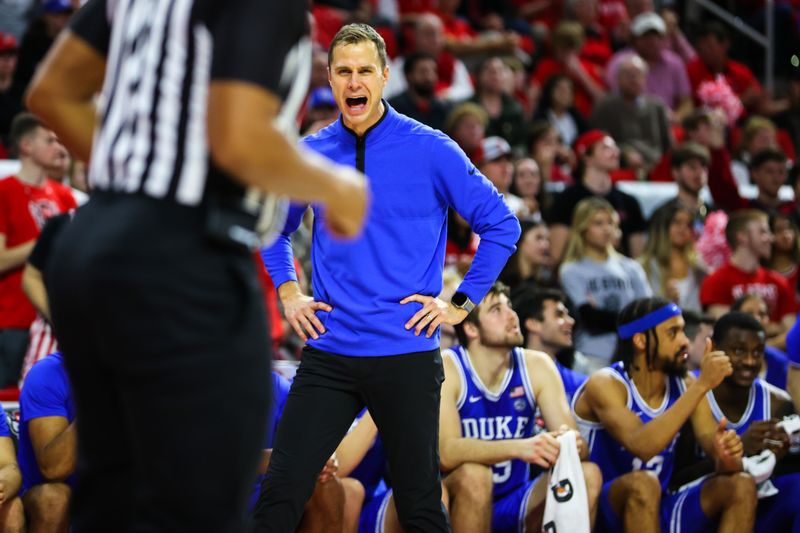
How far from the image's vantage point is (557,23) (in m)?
13.6

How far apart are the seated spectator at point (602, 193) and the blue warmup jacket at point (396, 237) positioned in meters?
4.63

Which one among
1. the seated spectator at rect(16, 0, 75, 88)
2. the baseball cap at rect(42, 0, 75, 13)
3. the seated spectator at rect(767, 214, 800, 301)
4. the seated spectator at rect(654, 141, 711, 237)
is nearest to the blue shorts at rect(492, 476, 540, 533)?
the seated spectator at rect(767, 214, 800, 301)

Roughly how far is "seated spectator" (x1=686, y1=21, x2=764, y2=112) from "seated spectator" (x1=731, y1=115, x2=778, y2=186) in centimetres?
148

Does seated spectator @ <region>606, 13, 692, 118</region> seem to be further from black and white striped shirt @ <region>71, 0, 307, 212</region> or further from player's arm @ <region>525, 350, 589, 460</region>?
black and white striped shirt @ <region>71, 0, 307, 212</region>

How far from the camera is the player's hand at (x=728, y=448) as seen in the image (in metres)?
5.68

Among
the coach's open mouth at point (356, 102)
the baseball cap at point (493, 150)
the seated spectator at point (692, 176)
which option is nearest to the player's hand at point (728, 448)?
the coach's open mouth at point (356, 102)

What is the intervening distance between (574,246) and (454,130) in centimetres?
149

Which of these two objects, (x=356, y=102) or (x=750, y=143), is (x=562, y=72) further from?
(x=356, y=102)

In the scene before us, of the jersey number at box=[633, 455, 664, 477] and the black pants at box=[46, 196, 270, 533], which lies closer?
the black pants at box=[46, 196, 270, 533]

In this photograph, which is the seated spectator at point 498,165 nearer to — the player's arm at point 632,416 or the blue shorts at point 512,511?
the player's arm at point 632,416

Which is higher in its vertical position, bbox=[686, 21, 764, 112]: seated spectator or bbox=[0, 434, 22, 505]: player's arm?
bbox=[686, 21, 764, 112]: seated spectator

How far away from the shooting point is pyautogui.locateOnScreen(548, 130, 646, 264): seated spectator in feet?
29.3

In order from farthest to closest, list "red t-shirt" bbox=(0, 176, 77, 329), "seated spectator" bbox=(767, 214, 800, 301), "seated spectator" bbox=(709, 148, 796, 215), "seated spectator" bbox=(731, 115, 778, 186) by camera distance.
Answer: "seated spectator" bbox=(731, 115, 778, 186) < "seated spectator" bbox=(709, 148, 796, 215) < "seated spectator" bbox=(767, 214, 800, 301) < "red t-shirt" bbox=(0, 176, 77, 329)

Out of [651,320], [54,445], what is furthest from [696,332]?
[54,445]
